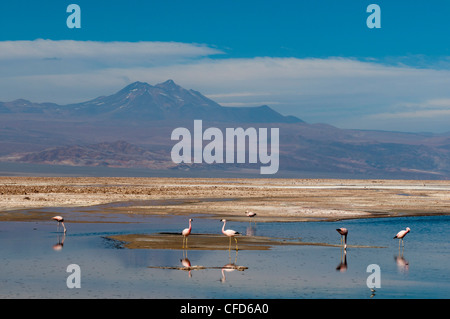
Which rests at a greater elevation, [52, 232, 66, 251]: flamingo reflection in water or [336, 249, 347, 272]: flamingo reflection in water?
[52, 232, 66, 251]: flamingo reflection in water

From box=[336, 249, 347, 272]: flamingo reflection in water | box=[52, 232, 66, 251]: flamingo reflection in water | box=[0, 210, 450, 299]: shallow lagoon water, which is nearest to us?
box=[0, 210, 450, 299]: shallow lagoon water

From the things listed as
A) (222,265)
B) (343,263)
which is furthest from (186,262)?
(343,263)

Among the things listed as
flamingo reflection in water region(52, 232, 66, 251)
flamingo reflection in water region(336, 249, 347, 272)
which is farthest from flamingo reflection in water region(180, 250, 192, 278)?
flamingo reflection in water region(52, 232, 66, 251)

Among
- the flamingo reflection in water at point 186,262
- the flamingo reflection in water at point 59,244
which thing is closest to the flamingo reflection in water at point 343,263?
the flamingo reflection in water at point 186,262

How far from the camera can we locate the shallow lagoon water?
20.4 metres

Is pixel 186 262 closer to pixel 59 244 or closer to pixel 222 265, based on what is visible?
pixel 222 265

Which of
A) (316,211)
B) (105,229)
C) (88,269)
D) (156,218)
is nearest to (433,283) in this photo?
(88,269)

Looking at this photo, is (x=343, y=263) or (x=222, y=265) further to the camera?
(x=343, y=263)

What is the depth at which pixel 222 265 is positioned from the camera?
82.1ft

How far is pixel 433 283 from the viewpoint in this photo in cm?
2209

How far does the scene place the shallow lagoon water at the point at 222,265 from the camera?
20.4 metres

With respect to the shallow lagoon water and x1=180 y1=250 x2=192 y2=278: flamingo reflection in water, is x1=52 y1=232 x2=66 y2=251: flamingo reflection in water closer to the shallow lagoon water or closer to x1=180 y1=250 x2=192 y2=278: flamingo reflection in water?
the shallow lagoon water
